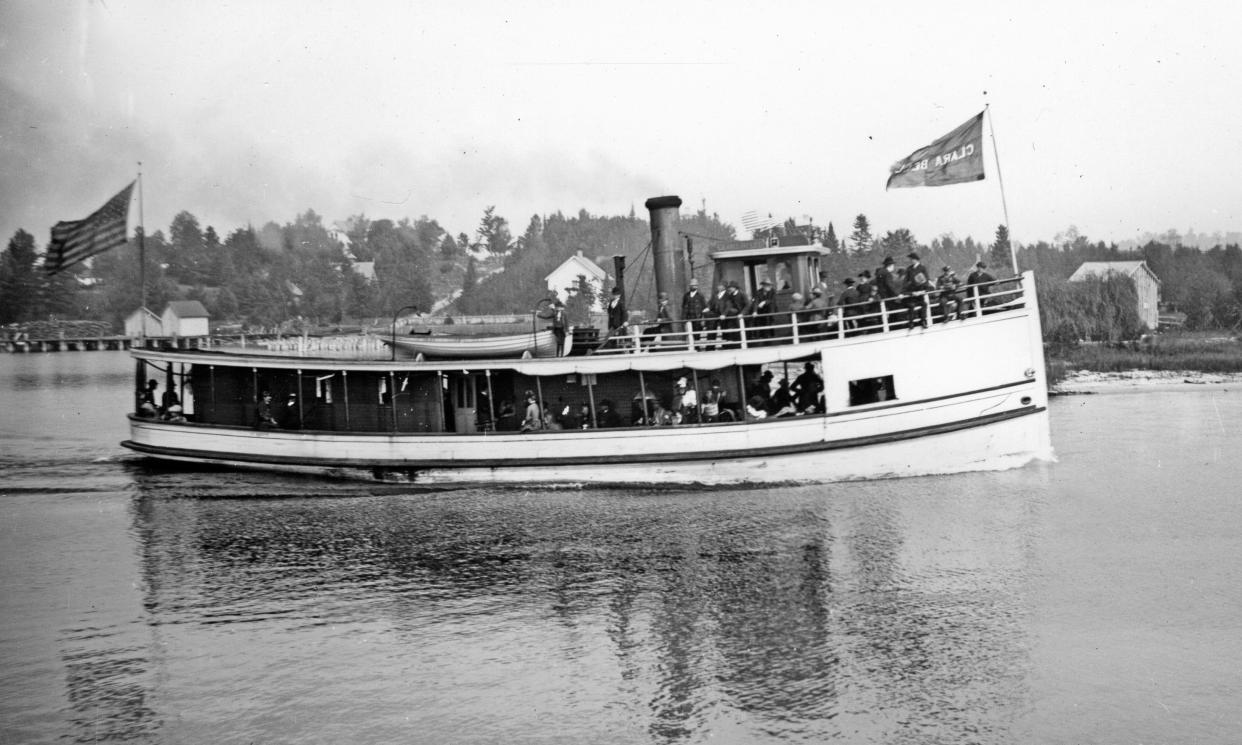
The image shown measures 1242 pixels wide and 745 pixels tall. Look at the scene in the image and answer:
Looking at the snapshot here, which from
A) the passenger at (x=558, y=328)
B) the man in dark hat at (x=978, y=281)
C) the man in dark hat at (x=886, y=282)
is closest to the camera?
the man in dark hat at (x=978, y=281)

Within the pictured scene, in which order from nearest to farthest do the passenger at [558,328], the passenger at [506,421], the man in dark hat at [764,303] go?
the man in dark hat at [764,303] → the passenger at [506,421] → the passenger at [558,328]

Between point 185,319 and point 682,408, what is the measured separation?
6403 centimetres

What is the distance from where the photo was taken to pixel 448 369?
66.6 feet

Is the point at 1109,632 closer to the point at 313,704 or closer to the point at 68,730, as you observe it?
the point at 313,704

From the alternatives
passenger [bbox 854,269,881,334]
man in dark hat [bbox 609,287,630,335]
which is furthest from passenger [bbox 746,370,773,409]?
man in dark hat [bbox 609,287,630,335]

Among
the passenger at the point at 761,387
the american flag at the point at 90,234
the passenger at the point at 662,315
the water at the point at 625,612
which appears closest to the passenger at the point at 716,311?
the passenger at the point at 662,315

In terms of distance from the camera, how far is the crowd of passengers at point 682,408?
1973 cm

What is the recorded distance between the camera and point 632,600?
13.6 metres

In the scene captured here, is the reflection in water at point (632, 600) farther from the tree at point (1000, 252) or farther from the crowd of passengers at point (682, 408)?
the tree at point (1000, 252)

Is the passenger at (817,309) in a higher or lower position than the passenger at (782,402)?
higher

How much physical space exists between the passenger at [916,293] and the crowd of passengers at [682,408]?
7.08 ft

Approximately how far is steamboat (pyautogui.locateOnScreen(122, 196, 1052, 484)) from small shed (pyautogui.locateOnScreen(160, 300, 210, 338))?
56390 mm

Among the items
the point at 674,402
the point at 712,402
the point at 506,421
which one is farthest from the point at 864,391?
the point at 506,421

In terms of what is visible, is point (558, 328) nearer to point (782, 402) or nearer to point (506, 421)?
point (506, 421)
